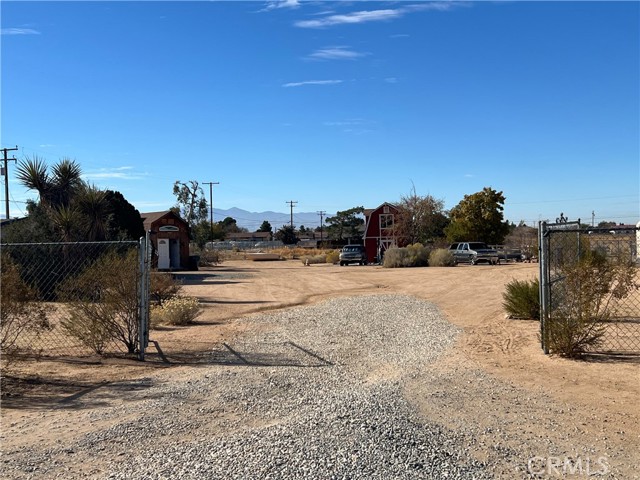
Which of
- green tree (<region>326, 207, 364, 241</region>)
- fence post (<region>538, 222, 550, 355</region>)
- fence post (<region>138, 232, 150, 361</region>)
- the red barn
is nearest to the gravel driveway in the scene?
fence post (<region>138, 232, 150, 361</region>)

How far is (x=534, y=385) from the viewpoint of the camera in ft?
25.5

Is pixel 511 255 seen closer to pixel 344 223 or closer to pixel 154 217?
pixel 154 217

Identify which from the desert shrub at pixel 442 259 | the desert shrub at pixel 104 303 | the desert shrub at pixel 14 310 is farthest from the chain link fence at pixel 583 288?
the desert shrub at pixel 442 259

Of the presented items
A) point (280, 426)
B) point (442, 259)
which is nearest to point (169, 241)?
point (442, 259)

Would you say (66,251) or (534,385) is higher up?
(66,251)

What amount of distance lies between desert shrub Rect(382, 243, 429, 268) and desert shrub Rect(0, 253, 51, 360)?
1588 inches

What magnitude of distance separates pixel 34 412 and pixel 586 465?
5.61 metres

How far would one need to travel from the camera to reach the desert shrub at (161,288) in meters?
16.7

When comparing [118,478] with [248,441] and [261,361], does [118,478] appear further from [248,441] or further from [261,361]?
[261,361]

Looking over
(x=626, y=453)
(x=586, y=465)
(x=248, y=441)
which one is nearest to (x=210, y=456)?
(x=248, y=441)

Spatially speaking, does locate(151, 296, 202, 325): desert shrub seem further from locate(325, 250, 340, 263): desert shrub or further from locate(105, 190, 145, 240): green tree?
locate(325, 250, 340, 263): desert shrub

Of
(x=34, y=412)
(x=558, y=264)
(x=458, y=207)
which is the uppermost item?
(x=458, y=207)

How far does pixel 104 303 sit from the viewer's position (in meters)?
10.4

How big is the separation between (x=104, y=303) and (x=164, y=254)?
1496 inches
